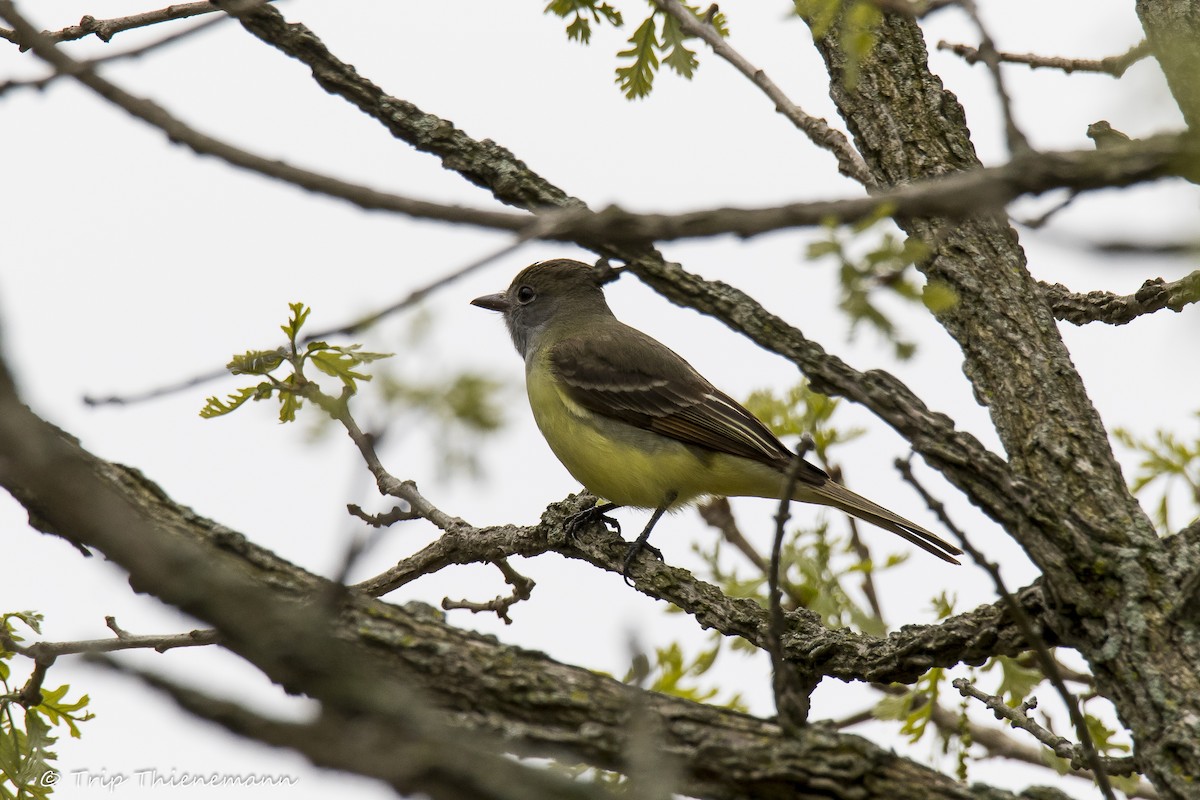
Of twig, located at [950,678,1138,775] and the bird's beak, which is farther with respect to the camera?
the bird's beak

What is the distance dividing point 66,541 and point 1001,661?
400 cm

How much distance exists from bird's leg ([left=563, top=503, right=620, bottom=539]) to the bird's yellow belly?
76mm

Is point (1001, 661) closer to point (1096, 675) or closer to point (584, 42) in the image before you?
point (1096, 675)

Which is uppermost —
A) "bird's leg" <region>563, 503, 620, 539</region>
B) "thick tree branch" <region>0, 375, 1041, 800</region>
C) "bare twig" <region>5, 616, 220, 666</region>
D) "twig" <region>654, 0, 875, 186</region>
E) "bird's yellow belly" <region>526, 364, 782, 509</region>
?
"twig" <region>654, 0, 875, 186</region>

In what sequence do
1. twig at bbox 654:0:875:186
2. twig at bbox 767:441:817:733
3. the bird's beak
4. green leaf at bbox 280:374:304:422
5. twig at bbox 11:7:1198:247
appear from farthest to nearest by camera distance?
the bird's beak, twig at bbox 654:0:875:186, green leaf at bbox 280:374:304:422, twig at bbox 767:441:817:733, twig at bbox 11:7:1198:247

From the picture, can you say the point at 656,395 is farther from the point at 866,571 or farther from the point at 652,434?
the point at 866,571

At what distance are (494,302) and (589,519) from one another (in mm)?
3309

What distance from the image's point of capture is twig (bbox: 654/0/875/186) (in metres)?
5.55

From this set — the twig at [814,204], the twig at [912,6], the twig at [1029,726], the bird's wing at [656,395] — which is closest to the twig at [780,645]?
the twig at [814,204]

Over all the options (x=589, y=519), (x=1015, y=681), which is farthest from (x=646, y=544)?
(x=1015, y=681)

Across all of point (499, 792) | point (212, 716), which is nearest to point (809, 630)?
point (499, 792)

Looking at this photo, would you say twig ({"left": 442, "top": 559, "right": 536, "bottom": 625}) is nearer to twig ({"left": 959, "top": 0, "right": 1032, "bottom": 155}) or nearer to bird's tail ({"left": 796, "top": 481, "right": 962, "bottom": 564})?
bird's tail ({"left": 796, "top": 481, "right": 962, "bottom": 564})

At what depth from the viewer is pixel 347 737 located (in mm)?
2377

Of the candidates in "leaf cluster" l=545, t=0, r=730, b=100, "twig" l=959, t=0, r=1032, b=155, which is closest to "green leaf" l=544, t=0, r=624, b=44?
"leaf cluster" l=545, t=0, r=730, b=100
